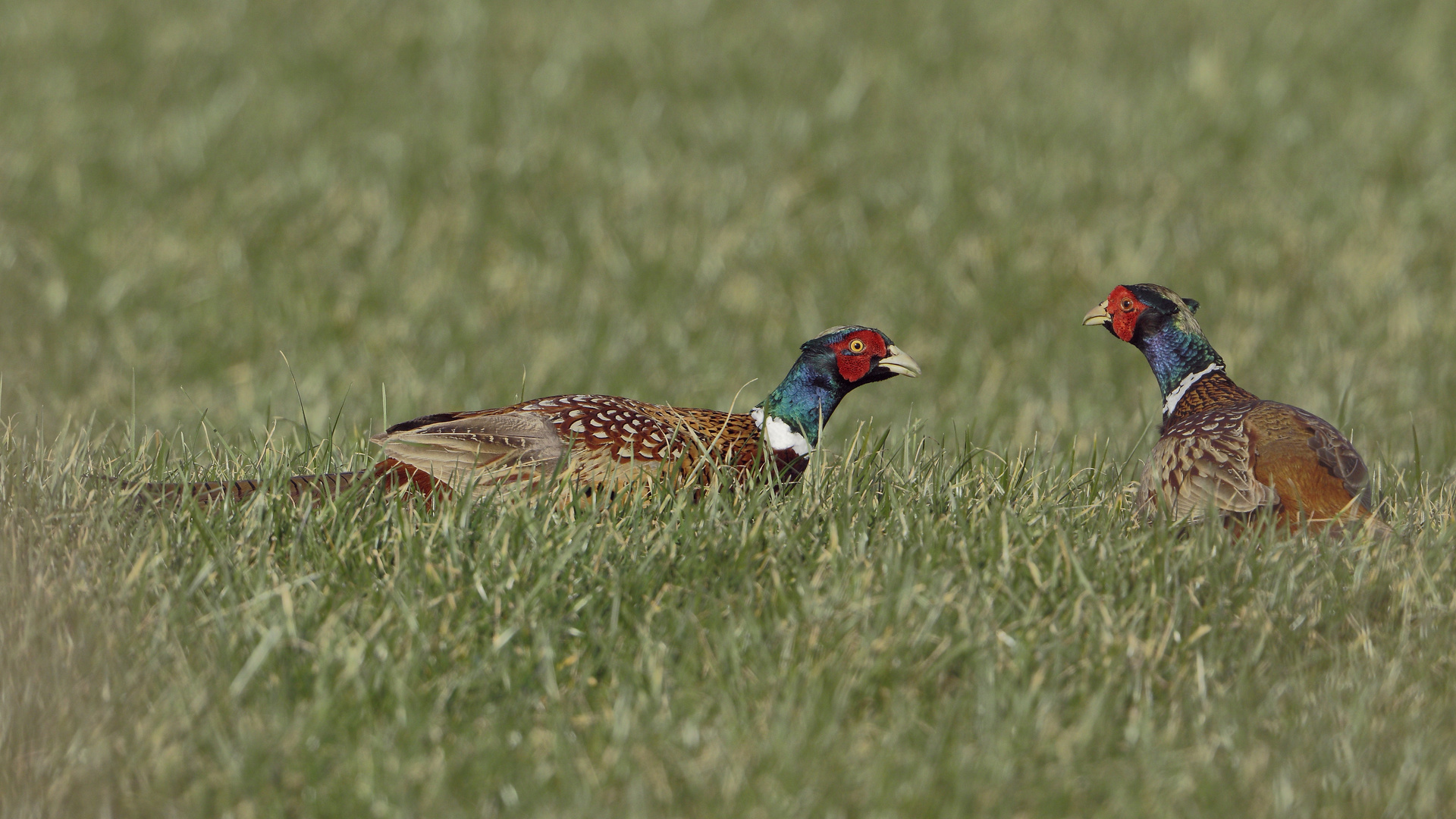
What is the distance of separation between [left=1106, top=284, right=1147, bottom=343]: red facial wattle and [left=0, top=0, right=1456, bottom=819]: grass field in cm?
57

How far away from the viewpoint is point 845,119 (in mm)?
10750

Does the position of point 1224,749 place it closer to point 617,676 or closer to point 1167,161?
point 617,676

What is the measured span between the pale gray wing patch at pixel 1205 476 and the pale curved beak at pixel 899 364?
2.47 ft

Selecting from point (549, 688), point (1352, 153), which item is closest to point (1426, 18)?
point (1352, 153)

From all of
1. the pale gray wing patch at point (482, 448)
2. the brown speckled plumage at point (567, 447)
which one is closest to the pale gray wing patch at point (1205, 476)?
the brown speckled plumage at point (567, 447)

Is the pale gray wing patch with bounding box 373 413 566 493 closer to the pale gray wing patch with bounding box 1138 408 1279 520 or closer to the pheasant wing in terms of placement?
the pale gray wing patch with bounding box 1138 408 1279 520

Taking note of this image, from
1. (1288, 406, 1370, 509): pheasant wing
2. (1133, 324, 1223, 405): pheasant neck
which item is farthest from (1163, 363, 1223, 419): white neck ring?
(1288, 406, 1370, 509): pheasant wing

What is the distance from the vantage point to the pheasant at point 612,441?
4.11 metres

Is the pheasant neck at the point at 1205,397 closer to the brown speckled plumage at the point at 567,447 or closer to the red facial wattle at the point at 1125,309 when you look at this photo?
the red facial wattle at the point at 1125,309

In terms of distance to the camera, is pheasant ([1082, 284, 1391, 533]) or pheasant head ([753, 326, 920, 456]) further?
pheasant head ([753, 326, 920, 456])

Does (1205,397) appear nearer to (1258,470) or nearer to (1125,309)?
(1125,309)

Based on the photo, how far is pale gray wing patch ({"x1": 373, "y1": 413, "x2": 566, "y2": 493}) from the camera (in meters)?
4.16

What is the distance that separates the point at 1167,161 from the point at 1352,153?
1.33 m

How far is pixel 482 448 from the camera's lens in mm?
4184
